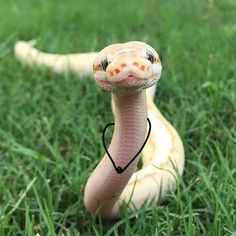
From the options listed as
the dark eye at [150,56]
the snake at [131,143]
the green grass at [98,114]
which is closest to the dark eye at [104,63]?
the snake at [131,143]

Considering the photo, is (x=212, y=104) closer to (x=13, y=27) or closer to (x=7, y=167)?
(x=7, y=167)

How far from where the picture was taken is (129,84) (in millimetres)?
1767

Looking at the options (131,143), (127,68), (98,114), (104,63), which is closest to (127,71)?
(127,68)

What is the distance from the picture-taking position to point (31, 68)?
3.87 m

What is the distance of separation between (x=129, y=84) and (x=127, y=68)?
0.04 meters

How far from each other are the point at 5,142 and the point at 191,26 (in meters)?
1.96

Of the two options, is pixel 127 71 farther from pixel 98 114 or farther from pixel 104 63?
pixel 98 114

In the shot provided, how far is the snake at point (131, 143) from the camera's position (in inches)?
70.8

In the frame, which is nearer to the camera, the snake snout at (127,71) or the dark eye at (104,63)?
the snake snout at (127,71)

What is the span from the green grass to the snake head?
19.6 inches

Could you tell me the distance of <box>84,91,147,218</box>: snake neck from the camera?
192 cm

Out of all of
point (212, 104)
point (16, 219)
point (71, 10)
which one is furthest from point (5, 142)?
point (71, 10)

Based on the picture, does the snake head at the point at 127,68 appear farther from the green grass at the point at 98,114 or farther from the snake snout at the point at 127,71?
the green grass at the point at 98,114

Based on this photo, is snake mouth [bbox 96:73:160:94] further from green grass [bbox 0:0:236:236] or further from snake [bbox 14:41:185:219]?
green grass [bbox 0:0:236:236]
